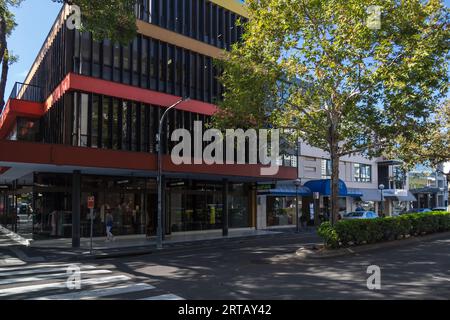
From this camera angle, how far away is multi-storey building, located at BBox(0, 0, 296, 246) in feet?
71.7

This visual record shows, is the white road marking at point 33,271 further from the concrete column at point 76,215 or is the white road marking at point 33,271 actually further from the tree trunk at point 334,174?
the tree trunk at point 334,174

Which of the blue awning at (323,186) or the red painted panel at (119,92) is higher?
the red painted panel at (119,92)

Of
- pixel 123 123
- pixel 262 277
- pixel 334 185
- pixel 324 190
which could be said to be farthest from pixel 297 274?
pixel 324 190

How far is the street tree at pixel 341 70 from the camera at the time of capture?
1456cm

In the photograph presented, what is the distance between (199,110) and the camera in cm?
2744

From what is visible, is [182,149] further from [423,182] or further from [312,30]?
[423,182]

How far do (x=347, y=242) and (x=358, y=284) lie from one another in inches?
256

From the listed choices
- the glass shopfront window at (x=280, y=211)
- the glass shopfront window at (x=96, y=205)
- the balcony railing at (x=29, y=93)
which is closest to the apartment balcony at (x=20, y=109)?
the balcony railing at (x=29, y=93)

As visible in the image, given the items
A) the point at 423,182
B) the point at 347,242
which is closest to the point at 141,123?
the point at 347,242

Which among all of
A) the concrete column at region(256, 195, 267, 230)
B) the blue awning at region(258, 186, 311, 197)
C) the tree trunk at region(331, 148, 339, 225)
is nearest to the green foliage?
the tree trunk at region(331, 148, 339, 225)

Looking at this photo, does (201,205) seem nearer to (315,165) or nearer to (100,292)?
(315,165)

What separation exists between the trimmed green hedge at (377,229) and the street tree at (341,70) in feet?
3.32

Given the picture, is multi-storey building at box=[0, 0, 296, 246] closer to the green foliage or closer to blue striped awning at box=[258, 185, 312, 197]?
blue striped awning at box=[258, 185, 312, 197]

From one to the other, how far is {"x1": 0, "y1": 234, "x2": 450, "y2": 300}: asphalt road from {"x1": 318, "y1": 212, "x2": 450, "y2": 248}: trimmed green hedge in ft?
3.18
